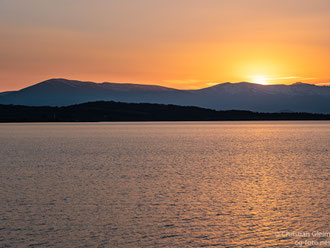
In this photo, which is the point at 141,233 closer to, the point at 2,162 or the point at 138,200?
the point at 138,200

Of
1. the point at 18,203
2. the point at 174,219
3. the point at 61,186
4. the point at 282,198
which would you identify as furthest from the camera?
the point at 61,186

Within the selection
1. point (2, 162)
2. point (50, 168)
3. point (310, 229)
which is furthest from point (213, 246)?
point (2, 162)

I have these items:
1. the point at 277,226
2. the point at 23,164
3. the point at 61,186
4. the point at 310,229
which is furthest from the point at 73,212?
the point at 23,164

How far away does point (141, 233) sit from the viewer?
67.6 feet

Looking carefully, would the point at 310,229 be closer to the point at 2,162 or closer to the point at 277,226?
the point at 277,226

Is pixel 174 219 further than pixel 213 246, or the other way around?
pixel 174 219

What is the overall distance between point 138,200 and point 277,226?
31.6ft

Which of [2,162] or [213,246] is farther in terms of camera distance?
[2,162]

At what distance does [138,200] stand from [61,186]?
27.1 feet

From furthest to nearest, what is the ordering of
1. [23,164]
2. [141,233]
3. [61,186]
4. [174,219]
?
[23,164] < [61,186] < [174,219] < [141,233]

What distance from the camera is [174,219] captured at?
23172 millimetres

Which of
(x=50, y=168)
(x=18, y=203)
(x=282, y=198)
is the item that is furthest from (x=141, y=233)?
(x=50, y=168)

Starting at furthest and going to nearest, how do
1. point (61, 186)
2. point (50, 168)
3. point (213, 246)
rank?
point (50, 168)
point (61, 186)
point (213, 246)

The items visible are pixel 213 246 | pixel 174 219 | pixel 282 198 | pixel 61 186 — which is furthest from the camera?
pixel 61 186
